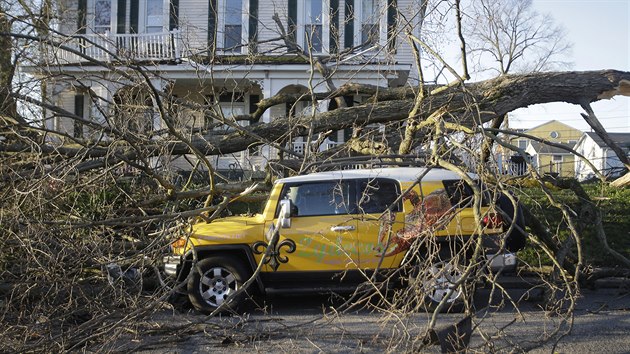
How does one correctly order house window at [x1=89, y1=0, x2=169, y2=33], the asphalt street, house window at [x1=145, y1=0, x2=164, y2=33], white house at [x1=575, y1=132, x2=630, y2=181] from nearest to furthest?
the asphalt street → white house at [x1=575, y1=132, x2=630, y2=181] → house window at [x1=89, y1=0, x2=169, y2=33] → house window at [x1=145, y1=0, x2=164, y2=33]

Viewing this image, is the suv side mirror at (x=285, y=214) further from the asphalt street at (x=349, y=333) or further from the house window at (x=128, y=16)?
the house window at (x=128, y=16)

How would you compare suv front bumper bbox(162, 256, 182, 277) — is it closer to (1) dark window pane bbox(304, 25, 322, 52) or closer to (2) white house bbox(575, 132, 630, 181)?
(1) dark window pane bbox(304, 25, 322, 52)

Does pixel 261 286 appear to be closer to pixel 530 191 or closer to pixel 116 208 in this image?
pixel 116 208

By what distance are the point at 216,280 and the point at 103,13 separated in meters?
15.0

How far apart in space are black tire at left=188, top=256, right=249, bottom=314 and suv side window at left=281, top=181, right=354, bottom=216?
0.99 metres

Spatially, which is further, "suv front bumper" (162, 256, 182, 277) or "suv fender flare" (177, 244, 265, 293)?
"suv fender flare" (177, 244, 265, 293)

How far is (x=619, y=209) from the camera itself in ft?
39.9

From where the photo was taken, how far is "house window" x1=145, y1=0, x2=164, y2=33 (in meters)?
21.1

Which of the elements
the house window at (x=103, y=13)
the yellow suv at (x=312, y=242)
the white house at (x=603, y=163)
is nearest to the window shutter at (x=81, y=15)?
the house window at (x=103, y=13)

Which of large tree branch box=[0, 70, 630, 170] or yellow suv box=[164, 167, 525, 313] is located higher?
large tree branch box=[0, 70, 630, 170]

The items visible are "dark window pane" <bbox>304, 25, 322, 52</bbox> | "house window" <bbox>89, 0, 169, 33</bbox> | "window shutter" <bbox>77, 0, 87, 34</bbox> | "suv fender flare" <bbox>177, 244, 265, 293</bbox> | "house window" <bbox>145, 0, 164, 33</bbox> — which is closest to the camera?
"suv fender flare" <bbox>177, 244, 265, 293</bbox>

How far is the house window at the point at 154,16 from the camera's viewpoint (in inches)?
829

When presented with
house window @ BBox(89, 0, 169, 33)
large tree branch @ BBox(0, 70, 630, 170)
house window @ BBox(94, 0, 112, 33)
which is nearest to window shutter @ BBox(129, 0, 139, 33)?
house window @ BBox(89, 0, 169, 33)

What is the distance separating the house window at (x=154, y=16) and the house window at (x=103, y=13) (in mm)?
1156
